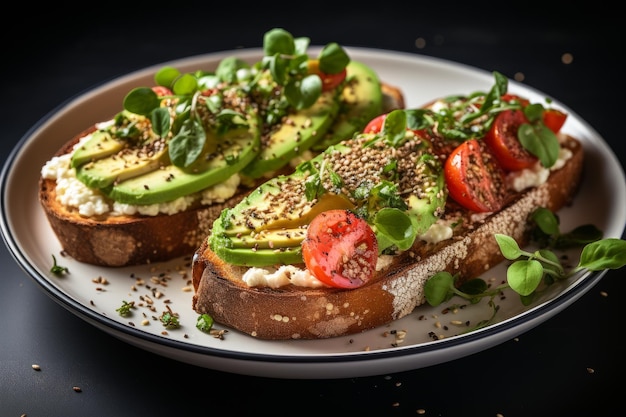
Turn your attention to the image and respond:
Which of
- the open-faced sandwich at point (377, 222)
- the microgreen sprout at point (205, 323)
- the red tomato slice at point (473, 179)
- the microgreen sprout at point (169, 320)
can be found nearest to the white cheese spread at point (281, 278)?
the open-faced sandwich at point (377, 222)

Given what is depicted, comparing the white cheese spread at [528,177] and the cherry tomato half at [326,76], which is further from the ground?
the cherry tomato half at [326,76]

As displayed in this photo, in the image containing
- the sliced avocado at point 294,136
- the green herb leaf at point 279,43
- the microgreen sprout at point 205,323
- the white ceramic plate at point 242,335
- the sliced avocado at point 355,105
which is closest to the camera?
the white ceramic plate at point 242,335

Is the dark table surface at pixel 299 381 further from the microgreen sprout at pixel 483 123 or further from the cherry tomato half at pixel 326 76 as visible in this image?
the cherry tomato half at pixel 326 76

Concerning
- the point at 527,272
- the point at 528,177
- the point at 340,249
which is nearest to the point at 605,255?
the point at 527,272

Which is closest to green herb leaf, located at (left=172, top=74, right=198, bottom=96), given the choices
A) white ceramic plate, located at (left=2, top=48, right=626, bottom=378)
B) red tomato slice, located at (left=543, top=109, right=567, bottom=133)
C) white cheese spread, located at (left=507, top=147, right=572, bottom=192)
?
white ceramic plate, located at (left=2, top=48, right=626, bottom=378)

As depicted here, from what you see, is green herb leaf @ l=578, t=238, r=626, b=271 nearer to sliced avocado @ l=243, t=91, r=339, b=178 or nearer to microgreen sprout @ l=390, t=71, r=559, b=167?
microgreen sprout @ l=390, t=71, r=559, b=167
